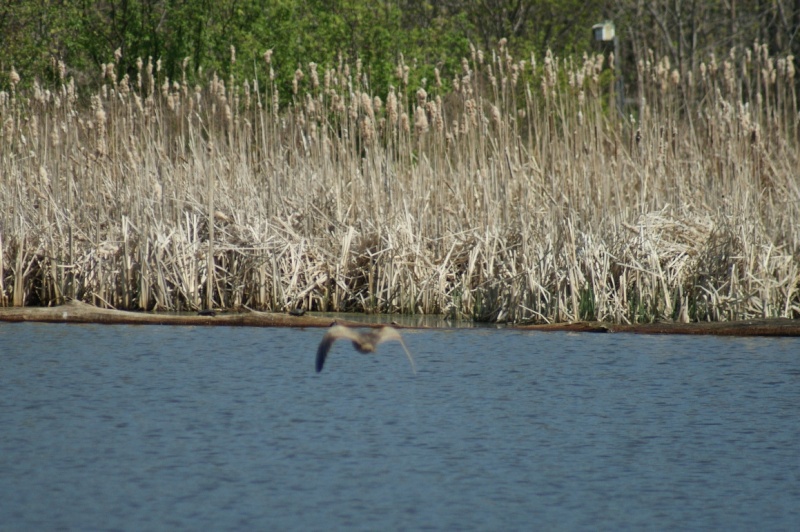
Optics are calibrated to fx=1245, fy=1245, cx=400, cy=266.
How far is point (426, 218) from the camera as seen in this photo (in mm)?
7758

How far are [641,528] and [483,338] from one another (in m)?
3.00

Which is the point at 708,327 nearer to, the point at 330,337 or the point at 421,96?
the point at 421,96

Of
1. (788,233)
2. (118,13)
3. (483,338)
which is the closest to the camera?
(483,338)

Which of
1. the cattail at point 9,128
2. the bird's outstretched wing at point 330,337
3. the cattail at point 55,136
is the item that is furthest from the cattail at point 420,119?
the bird's outstretched wing at point 330,337

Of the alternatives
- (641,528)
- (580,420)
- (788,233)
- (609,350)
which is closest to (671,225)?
(788,233)

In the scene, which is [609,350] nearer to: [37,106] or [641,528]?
[641,528]

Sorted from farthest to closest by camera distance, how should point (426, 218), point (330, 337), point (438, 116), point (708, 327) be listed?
1. point (438, 116)
2. point (426, 218)
3. point (708, 327)
4. point (330, 337)

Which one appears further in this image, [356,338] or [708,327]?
[708,327]

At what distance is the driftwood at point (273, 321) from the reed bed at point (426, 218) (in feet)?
1.05

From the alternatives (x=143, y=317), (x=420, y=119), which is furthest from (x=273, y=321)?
(x=420, y=119)

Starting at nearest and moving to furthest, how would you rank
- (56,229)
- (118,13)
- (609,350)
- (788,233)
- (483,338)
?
(609,350), (483,338), (788,233), (56,229), (118,13)

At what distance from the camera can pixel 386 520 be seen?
11.3 feet

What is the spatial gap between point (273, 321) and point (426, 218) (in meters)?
1.46

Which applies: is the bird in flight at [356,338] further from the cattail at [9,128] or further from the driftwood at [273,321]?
the cattail at [9,128]
